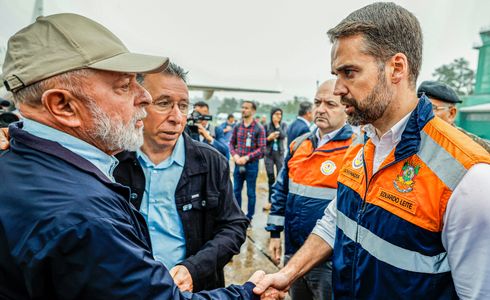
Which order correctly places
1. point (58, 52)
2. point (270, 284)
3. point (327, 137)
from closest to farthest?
point (58, 52), point (270, 284), point (327, 137)

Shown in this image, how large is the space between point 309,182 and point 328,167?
206mm

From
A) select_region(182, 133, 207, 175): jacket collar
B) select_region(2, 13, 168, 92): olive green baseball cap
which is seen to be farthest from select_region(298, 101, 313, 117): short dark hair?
select_region(2, 13, 168, 92): olive green baseball cap

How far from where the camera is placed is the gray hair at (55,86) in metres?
1.03

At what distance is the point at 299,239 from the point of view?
2590 mm

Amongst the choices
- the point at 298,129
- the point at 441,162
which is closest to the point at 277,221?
the point at 441,162

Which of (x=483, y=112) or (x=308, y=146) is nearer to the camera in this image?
(x=308, y=146)

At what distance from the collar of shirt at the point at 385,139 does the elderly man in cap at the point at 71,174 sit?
39.7 inches

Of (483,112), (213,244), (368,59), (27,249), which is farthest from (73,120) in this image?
(483,112)

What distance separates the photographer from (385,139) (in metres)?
1.49

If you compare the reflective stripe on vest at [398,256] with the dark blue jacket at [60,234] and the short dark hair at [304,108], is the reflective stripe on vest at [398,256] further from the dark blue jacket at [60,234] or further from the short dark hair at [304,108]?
the short dark hair at [304,108]

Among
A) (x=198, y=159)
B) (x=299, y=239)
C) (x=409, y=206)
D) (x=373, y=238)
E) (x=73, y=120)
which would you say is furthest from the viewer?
(x=299, y=239)

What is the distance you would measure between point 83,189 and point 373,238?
1227 mm

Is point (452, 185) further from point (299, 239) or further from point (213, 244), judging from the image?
point (299, 239)

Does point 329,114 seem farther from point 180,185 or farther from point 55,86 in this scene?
point 55,86
